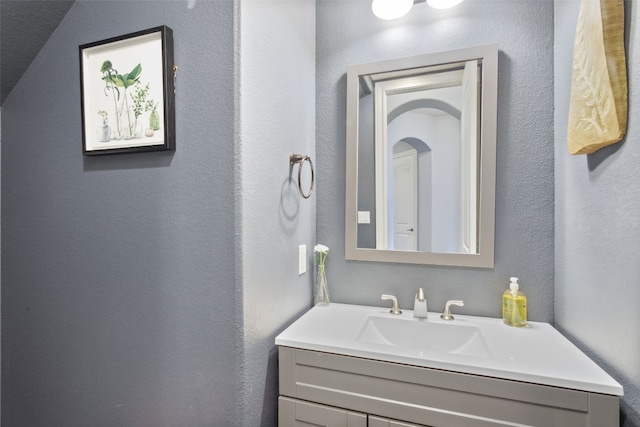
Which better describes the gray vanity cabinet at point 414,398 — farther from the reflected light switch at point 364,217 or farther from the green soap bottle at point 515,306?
the reflected light switch at point 364,217

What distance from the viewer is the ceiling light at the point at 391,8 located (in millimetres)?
1412

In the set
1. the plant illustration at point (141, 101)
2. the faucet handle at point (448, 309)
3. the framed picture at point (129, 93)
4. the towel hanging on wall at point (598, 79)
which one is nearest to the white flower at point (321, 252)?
the faucet handle at point (448, 309)

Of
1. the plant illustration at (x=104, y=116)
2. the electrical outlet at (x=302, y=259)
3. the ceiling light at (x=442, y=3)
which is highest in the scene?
the ceiling light at (x=442, y=3)

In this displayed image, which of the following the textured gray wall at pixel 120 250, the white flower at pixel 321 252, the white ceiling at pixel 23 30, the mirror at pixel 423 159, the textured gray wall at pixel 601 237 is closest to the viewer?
the textured gray wall at pixel 601 237

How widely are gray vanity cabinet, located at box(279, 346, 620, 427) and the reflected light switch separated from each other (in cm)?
66

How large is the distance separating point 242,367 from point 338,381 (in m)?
0.32

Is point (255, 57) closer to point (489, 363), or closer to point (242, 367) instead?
point (242, 367)

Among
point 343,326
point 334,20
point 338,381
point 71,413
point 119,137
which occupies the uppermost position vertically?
point 334,20

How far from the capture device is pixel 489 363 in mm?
954

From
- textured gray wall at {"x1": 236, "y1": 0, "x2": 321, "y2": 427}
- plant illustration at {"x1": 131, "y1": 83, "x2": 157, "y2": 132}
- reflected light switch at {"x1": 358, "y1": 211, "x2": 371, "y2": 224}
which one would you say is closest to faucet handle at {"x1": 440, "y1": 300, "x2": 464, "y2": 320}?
reflected light switch at {"x1": 358, "y1": 211, "x2": 371, "y2": 224}

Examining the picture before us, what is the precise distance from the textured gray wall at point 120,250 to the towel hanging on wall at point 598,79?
1065 mm

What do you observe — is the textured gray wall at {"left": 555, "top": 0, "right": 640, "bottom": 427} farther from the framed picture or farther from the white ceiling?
the white ceiling

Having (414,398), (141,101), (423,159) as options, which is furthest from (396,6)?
(414,398)

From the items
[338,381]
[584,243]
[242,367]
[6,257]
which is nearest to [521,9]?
[584,243]
